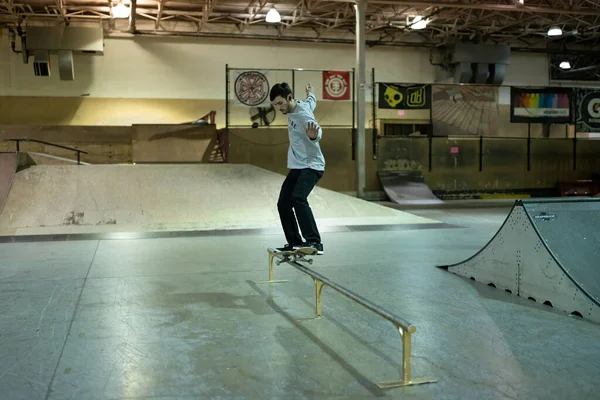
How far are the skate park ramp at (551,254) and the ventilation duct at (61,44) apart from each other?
1763 cm

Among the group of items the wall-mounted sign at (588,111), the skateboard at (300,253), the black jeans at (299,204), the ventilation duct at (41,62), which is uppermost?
the ventilation duct at (41,62)

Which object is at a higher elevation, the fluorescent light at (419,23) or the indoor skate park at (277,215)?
the fluorescent light at (419,23)

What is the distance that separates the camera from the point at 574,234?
4453mm

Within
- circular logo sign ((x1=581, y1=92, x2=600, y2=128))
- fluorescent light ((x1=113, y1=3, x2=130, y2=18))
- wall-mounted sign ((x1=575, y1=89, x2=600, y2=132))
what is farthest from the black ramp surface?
fluorescent light ((x1=113, y1=3, x2=130, y2=18))

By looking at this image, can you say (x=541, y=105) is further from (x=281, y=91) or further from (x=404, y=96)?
(x=281, y=91)

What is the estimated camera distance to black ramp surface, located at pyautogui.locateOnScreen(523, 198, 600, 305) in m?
4.12

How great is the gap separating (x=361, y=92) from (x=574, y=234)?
1190 cm

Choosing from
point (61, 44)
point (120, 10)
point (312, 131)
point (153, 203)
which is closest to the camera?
point (312, 131)

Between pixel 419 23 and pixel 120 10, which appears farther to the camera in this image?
pixel 419 23

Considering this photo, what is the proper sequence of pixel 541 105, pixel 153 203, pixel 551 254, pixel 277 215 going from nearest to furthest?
pixel 551 254 → pixel 277 215 → pixel 153 203 → pixel 541 105

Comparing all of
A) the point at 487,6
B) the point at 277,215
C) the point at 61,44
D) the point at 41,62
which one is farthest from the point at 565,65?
the point at 41,62

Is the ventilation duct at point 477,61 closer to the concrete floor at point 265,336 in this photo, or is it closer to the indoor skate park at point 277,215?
the indoor skate park at point 277,215

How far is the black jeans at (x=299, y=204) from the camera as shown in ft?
14.7

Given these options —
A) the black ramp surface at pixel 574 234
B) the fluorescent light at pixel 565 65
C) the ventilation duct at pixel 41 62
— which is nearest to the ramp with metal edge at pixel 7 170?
the ventilation duct at pixel 41 62
